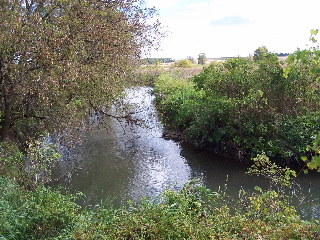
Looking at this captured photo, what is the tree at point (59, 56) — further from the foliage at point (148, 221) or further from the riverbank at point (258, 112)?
the riverbank at point (258, 112)

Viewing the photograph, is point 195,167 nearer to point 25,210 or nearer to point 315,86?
point 315,86

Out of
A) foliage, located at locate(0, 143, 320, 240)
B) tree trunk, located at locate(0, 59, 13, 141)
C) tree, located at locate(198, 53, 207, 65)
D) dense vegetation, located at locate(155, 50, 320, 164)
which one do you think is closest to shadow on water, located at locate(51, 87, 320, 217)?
dense vegetation, located at locate(155, 50, 320, 164)

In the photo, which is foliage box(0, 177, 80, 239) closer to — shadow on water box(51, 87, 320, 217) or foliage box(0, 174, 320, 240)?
foliage box(0, 174, 320, 240)

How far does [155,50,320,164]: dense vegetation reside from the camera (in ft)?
40.5

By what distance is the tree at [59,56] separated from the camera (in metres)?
7.94

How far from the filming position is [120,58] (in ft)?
33.7

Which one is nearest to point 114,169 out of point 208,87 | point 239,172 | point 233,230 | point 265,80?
point 239,172

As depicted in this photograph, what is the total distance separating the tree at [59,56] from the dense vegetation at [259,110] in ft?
14.5

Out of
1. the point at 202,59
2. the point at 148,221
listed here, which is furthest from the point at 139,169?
the point at 202,59

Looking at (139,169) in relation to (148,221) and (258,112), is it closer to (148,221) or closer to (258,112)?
(258,112)

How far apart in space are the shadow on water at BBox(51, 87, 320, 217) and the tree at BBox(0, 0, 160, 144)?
7.91 ft

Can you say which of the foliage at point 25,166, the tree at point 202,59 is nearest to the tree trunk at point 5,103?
the foliage at point 25,166

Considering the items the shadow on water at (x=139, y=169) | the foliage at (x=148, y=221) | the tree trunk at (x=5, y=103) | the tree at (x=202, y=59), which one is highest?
the tree at (x=202, y=59)

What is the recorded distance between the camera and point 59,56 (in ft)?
27.5
